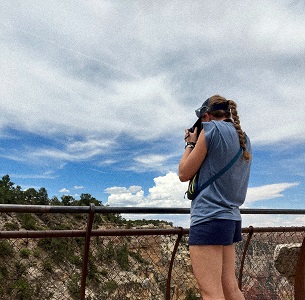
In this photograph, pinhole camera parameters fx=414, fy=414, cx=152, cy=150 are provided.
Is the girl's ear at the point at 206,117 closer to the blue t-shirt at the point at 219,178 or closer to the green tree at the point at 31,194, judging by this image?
the blue t-shirt at the point at 219,178

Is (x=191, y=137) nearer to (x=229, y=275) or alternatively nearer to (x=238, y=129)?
(x=238, y=129)

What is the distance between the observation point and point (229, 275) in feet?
8.52

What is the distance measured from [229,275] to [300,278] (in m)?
2.23

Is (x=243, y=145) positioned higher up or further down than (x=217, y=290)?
higher up

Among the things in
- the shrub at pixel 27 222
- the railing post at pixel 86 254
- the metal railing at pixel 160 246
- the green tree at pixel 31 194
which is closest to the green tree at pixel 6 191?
the green tree at pixel 31 194

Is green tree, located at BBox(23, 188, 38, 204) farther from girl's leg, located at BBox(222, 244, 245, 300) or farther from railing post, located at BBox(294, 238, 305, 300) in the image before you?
girl's leg, located at BBox(222, 244, 245, 300)

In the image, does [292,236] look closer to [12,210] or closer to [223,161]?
[223,161]

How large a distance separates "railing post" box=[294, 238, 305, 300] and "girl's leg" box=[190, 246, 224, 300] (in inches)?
96.4

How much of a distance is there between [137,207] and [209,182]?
→ 36.5 inches

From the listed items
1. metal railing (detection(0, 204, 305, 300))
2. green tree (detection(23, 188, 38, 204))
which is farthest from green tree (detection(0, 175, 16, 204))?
metal railing (detection(0, 204, 305, 300))

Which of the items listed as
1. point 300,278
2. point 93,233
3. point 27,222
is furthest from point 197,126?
point 27,222

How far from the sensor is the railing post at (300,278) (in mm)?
4406

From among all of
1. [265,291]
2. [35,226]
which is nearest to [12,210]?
[265,291]

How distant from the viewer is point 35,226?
1116 inches
